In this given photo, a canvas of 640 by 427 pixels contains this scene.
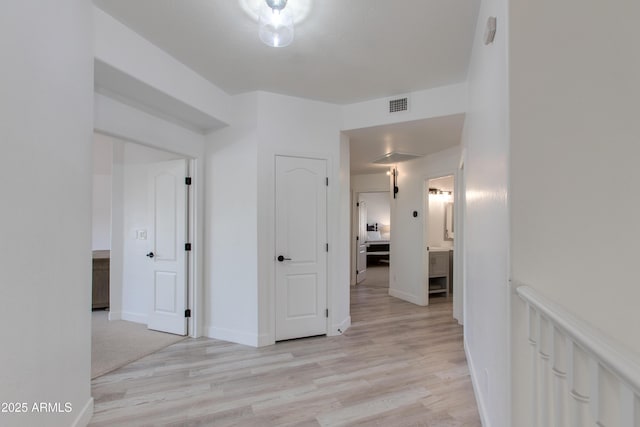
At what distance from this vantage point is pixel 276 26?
1.88 meters

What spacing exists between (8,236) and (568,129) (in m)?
2.36

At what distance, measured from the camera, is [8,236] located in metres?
1.29

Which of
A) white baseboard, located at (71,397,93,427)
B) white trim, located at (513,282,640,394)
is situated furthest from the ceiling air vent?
white baseboard, located at (71,397,93,427)

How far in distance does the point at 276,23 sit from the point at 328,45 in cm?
66

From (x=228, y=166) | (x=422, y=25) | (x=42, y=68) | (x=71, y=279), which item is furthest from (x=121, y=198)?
(x=422, y=25)

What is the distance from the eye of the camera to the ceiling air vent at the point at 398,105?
3307 mm

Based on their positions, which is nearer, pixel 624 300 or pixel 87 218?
pixel 624 300

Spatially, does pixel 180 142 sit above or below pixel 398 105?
below

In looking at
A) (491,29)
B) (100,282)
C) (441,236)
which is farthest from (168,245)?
(441,236)

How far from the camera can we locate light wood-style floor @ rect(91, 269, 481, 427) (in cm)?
206

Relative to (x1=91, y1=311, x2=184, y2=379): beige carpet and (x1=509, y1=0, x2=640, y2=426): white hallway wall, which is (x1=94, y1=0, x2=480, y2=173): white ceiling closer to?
(x1=509, y1=0, x2=640, y2=426): white hallway wall

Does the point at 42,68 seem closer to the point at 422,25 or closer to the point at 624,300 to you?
the point at 422,25

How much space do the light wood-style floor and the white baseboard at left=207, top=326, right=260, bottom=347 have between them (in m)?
0.08

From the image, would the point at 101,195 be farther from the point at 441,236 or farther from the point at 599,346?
the point at 599,346
